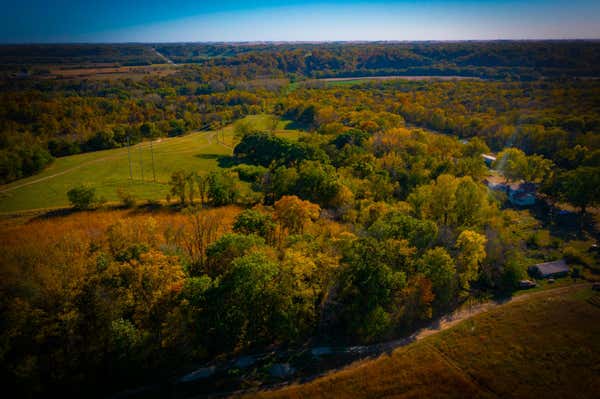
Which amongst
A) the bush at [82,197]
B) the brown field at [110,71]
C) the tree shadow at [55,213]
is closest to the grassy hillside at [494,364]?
the bush at [82,197]

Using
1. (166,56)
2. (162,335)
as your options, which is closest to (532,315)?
(162,335)

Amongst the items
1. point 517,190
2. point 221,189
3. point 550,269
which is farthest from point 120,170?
point 517,190

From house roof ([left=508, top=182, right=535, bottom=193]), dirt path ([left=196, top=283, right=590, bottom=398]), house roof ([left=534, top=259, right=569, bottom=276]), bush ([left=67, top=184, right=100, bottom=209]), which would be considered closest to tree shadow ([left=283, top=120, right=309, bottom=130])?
house roof ([left=508, top=182, right=535, bottom=193])

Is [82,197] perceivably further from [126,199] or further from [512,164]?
[512,164]

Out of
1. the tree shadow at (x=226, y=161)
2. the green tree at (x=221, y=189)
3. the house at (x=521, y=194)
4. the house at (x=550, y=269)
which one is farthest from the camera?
the tree shadow at (x=226, y=161)

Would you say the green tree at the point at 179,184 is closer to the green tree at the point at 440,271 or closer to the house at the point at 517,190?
the green tree at the point at 440,271

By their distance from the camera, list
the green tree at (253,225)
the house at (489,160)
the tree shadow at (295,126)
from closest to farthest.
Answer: the green tree at (253,225)
the house at (489,160)
the tree shadow at (295,126)

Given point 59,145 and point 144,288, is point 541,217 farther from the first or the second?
point 59,145
